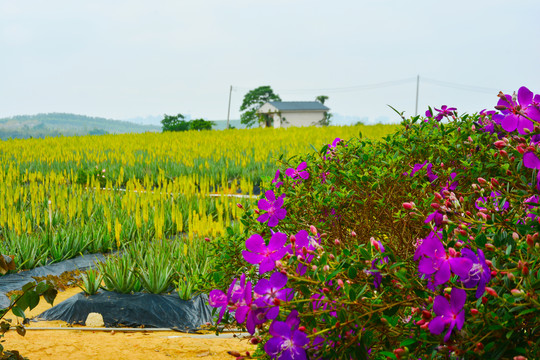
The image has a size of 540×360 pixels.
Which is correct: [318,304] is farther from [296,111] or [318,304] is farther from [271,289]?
[296,111]

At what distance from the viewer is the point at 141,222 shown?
621 centimetres

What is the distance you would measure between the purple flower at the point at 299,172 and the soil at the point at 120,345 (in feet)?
3.55

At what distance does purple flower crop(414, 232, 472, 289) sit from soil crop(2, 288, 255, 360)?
6.77 ft

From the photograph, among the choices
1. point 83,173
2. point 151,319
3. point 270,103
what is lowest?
point 151,319

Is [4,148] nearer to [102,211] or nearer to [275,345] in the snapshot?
[102,211]

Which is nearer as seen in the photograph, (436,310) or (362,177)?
(436,310)

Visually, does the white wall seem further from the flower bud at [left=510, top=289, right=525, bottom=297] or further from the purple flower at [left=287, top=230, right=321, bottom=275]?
the flower bud at [left=510, top=289, right=525, bottom=297]

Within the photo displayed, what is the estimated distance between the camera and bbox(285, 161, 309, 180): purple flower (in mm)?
2977

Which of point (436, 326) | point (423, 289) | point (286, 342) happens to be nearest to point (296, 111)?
point (423, 289)

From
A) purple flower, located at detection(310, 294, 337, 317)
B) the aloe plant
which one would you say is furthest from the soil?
purple flower, located at detection(310, 294, 337, 317)

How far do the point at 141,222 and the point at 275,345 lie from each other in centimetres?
518

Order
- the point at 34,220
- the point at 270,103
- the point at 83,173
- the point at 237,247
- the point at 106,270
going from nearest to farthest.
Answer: the point at 237,247, the point at 106,270, the point at 34,220, the point at 83,173, the point at 270,103

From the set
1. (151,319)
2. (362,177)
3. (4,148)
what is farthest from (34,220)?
(4,148)

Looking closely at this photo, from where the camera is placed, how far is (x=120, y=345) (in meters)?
3.33
